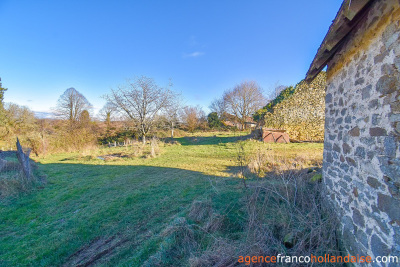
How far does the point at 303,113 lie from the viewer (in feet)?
46.1

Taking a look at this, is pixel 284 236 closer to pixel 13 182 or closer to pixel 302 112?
pixel 13 182

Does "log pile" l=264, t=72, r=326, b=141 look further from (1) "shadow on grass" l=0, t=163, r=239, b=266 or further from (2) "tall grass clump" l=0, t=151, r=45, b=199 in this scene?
(2) "tall grass clump" l=0, t=151, r=45, b=199

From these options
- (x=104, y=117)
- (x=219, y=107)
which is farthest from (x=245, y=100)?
(x=104, y=117)

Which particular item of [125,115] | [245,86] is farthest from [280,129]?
[125,115]

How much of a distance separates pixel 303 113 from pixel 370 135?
13.7 meters

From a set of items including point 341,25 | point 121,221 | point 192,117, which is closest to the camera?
point 341,25

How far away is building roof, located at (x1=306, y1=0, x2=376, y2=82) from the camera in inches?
72.1

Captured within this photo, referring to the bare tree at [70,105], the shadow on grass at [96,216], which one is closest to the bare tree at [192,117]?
the bare tree at [70,105]

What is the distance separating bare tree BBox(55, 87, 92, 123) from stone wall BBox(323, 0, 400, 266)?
79.4ft

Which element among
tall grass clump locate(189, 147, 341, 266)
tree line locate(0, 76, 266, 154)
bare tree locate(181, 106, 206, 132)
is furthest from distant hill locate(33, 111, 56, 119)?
tall grass clump locate(189, 147, 341, 266)

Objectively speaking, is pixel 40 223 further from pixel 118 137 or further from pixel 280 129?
pixel 118 137

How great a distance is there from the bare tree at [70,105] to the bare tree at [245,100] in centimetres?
1887

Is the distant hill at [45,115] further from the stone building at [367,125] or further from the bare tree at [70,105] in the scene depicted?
the stone building at [367,125]

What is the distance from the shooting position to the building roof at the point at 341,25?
183cm
